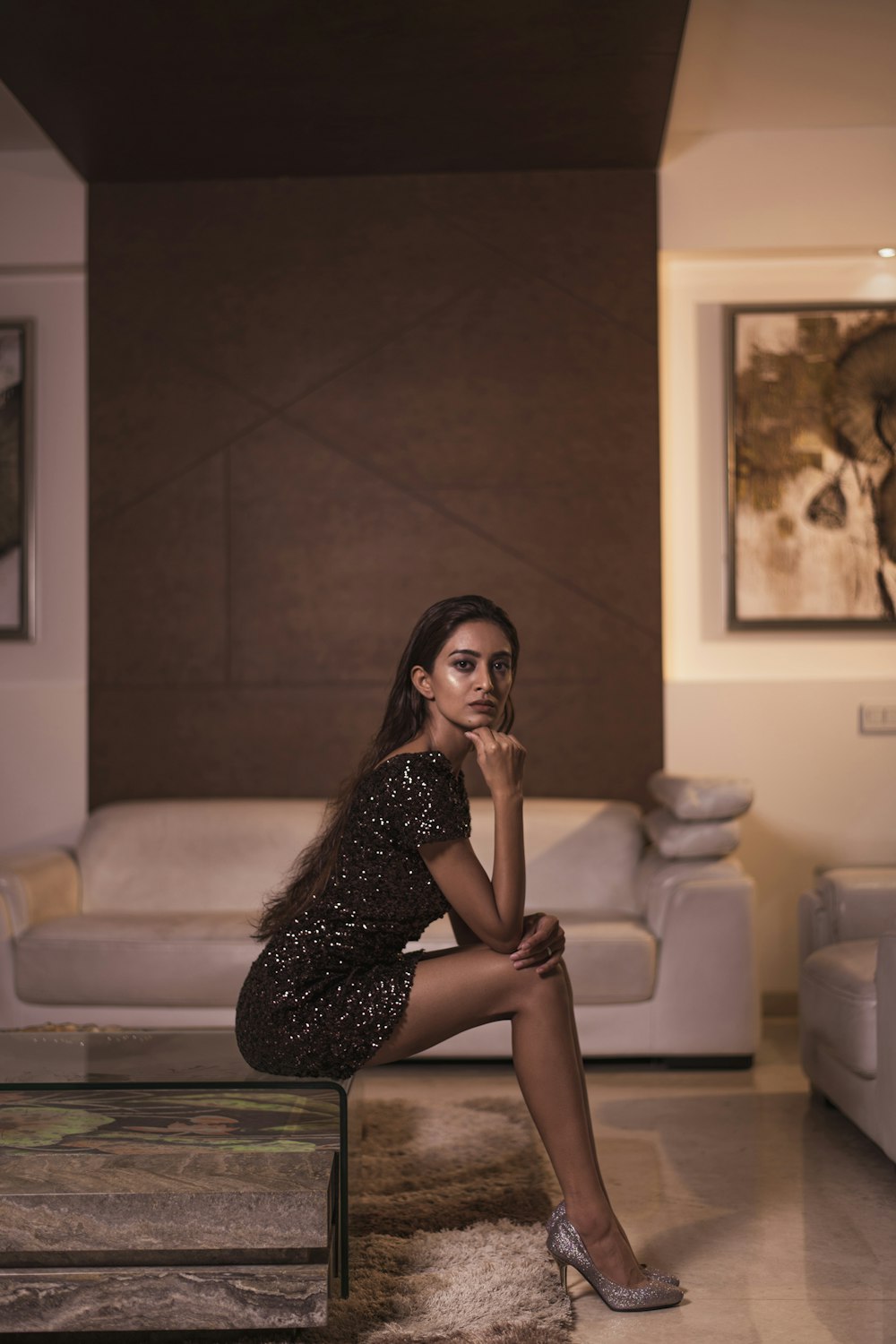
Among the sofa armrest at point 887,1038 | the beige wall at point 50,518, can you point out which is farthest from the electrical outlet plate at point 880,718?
the beige wall at point 50,518

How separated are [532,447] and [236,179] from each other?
1.47 metres

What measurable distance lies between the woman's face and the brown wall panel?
2291 mm

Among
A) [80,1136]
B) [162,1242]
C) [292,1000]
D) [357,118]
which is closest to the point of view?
[162,1242]

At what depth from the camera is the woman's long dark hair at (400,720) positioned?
2.31 m

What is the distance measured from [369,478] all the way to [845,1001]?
2538mm

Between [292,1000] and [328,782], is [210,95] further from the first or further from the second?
[292,1000]

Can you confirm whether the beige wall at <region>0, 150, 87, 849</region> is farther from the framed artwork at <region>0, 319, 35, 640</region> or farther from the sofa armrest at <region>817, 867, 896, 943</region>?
the sofa armrest at <region>817, 867, 896, 943</region>

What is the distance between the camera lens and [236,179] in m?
4.69

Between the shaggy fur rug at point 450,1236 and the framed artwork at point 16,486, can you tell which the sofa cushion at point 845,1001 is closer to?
the shaggy fur rug at point 450,1236

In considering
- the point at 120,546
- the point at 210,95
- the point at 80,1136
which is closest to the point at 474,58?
the point at 210,95

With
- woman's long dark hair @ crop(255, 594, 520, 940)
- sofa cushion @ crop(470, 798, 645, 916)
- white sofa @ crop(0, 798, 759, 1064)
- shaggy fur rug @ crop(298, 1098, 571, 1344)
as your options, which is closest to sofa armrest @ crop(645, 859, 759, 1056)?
white sofa @ crop(0, 798, 759, 1064)

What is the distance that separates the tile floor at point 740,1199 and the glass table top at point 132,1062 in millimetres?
686

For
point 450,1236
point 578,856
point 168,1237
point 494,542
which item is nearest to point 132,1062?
point 168,1237

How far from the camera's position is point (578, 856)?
13.9 ft
